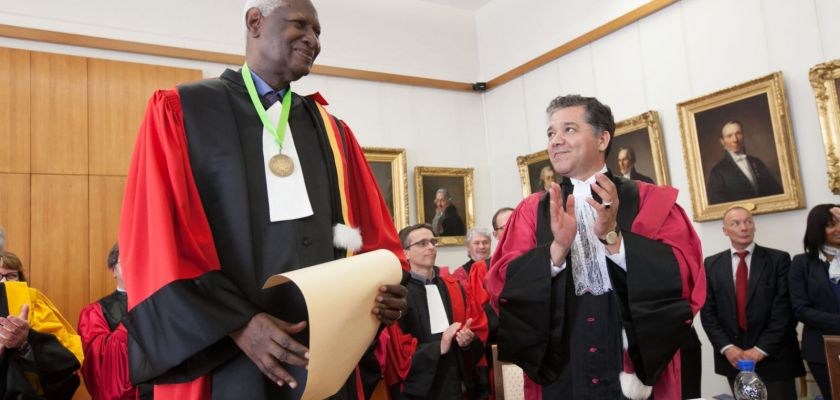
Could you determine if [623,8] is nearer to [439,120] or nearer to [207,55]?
[439,120]

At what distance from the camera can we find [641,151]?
7980 mm

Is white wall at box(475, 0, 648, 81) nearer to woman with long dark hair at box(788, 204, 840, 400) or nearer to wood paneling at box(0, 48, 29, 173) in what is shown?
woman with long dark hair at box(788, 204, 840, 400)

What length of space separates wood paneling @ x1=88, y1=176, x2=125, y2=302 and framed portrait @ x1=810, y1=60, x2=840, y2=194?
7430 millimetres

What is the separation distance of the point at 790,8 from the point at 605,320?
5195 millimetres

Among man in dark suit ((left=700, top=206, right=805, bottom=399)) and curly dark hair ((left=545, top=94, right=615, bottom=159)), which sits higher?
curly dark hair ((left=545, top=94, right=615, bottom=159))

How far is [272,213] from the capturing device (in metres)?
1.95

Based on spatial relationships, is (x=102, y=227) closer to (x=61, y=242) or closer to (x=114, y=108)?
(x=61, y=242)

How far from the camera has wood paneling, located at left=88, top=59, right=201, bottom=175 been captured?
748 centimetres

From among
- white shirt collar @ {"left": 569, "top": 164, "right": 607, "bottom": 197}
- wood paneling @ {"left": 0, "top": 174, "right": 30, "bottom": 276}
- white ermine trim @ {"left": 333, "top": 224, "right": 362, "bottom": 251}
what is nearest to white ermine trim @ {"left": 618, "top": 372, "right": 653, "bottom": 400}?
white shirt collar @ {"left": 569, "top": 164, "right": 607, "bottom": 197}

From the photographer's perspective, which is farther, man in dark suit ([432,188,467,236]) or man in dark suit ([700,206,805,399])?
man in dark suit ([432,188,467,236])

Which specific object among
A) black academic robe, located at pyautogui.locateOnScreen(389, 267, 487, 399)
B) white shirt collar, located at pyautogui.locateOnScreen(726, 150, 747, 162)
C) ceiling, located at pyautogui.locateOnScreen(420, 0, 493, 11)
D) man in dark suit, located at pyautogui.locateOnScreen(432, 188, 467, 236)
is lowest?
black academic robe, located at pyautogui.locateOnScreen(389, 267, 487, 399)

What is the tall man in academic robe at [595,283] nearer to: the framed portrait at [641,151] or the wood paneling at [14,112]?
the framed portrait at [641,151]

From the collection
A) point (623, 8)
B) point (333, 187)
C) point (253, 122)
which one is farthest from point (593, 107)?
point (623, 8)

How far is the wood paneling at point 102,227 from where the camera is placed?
7.23 meters
